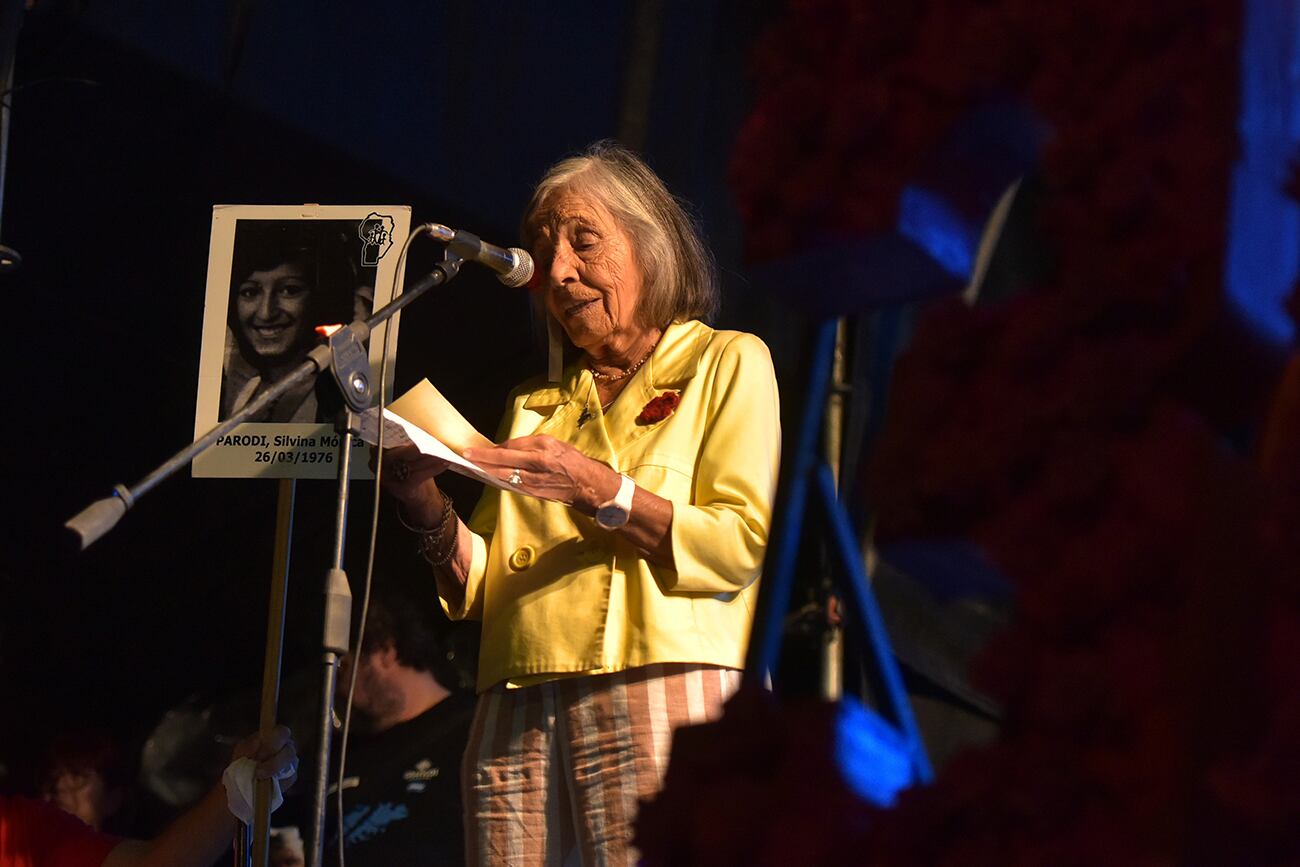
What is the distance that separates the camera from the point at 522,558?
7.54 ft

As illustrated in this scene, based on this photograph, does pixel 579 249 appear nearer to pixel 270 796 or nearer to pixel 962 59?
pixel 270 796

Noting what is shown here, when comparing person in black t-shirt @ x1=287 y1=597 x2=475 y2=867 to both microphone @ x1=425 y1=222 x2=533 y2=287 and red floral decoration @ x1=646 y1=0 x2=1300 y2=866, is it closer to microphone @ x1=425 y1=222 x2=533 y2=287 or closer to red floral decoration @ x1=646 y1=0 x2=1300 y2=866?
microphone @ x1=425 y1=222 x2=533 y2=287

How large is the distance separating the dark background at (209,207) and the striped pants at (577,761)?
136cm

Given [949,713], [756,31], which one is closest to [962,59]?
[949,713]

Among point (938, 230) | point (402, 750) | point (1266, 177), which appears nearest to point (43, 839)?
point (402, 750)

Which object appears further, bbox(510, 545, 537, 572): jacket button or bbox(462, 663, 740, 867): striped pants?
bbox(510, 545, 537, 572): jacket button

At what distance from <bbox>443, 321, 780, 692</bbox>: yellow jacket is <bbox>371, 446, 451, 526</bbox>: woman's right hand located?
11 cm

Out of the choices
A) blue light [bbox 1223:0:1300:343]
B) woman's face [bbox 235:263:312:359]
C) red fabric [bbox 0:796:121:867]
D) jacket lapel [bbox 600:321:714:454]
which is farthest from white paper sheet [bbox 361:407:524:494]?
blue light [bbox 1223:0:1300:343]

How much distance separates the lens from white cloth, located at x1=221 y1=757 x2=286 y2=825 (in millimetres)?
2348

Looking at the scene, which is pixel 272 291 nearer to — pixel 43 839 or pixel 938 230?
pixel 43 839

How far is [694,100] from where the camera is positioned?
3463 mm

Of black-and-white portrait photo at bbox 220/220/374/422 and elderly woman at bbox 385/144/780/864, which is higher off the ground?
black-and-white portrait photo at bbox 220/220/374/422

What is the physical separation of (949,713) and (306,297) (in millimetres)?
1369

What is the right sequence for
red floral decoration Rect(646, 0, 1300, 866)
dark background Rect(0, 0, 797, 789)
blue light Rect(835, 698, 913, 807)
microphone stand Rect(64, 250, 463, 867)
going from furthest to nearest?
1. dark background Rect(0, 0, 797, 789)
2. microphone stand Rect(64, 250, 463, 867)
3. blue light Rect(835, 698, 913, 807)
4. red floral decoration Rect(646, 0, 1300, 866)
